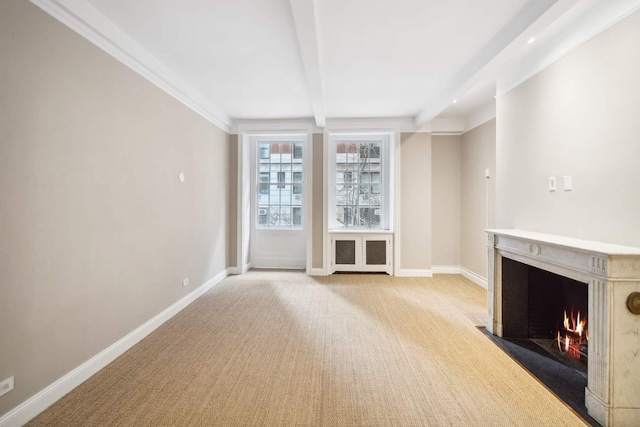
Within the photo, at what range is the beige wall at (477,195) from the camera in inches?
166

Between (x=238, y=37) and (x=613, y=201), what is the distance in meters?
3.05

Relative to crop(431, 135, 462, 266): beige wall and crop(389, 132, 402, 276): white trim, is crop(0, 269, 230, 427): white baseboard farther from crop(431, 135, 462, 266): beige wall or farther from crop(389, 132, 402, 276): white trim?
crop(431, 135, 462, 266): beige wall

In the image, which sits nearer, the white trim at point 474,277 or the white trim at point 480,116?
the white trim at point 480,116

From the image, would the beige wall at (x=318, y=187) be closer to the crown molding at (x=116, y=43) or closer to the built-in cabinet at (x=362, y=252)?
the built-in cabinet at (x=362, y=252)

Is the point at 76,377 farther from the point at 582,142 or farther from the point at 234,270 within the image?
the point at 582,142

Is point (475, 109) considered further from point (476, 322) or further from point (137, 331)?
point (137, 331)

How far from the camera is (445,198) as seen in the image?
16.9 ft

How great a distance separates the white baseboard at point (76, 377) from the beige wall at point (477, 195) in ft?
14.0

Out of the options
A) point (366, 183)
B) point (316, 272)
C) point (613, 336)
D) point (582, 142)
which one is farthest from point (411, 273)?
point (613, 336)

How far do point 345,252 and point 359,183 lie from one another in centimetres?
126

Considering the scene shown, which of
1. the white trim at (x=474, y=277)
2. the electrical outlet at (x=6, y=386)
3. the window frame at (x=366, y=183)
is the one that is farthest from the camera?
the window frame at (x=366, y=183)

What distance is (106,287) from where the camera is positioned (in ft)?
7.62

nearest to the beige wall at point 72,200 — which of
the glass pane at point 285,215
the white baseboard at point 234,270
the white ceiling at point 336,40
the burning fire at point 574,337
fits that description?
the white ceiling at point 336,40

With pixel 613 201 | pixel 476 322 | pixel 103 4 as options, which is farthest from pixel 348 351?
pixel 103 4
